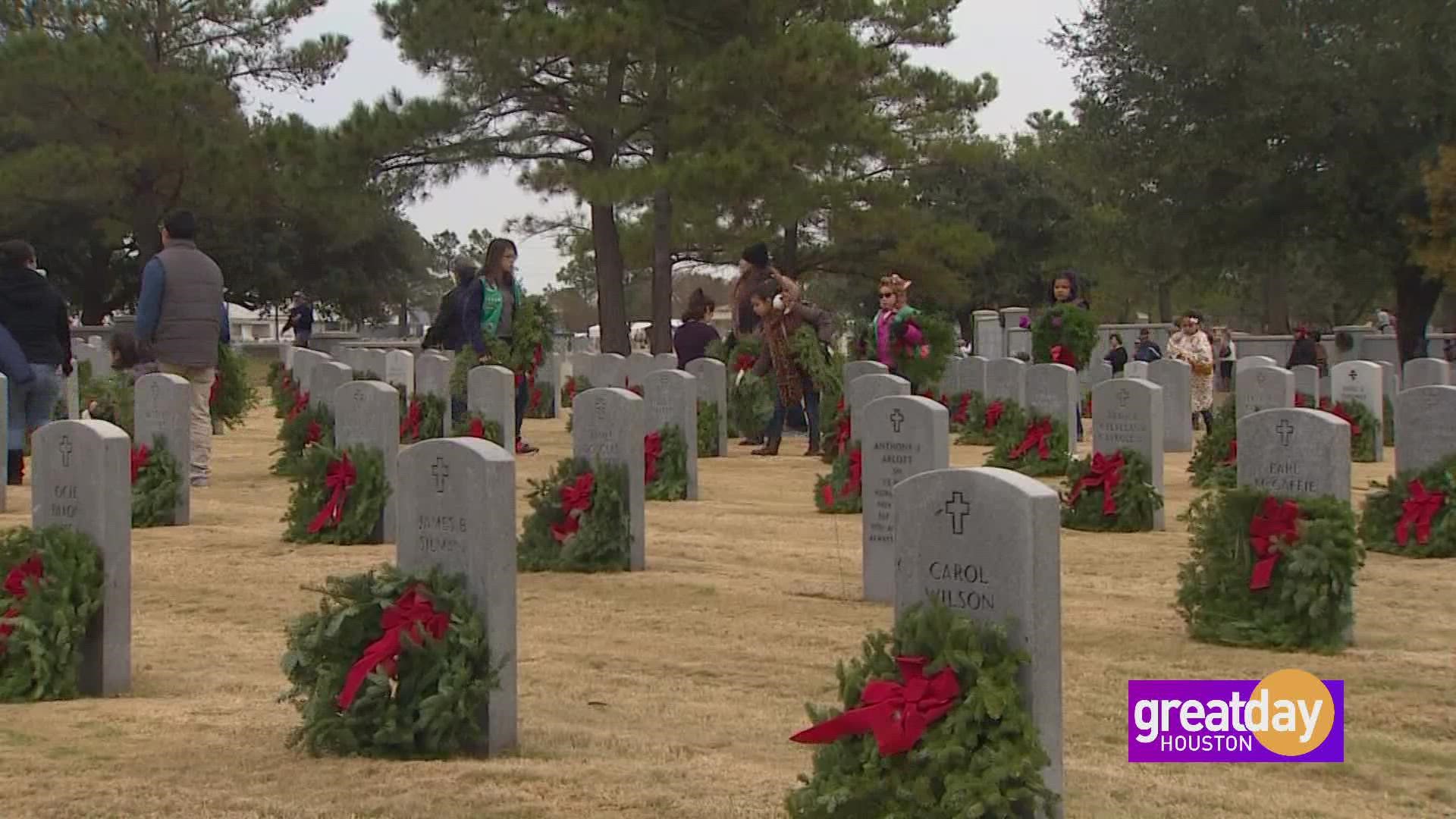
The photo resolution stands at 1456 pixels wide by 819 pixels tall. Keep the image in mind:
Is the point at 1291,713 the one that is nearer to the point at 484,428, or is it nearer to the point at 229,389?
the point at 484,428

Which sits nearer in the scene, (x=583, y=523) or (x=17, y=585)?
(x=17, y=585)

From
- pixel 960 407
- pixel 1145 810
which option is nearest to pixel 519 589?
pixel 1145 810

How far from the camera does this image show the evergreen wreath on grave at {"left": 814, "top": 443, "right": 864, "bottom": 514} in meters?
12.9

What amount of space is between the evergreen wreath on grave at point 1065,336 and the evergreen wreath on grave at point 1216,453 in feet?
5.85

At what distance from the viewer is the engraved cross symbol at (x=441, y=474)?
6.23 metres

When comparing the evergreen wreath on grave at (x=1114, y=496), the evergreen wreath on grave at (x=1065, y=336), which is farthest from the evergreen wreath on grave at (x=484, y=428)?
the evergreen wreath on grave at (x=1065, y=336)

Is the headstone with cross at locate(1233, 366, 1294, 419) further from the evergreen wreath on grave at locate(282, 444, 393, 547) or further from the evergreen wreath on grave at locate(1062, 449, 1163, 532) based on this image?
the evergreen wreath on grave at locate(282, 444, 393, 547)

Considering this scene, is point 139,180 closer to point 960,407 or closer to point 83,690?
point 960,407

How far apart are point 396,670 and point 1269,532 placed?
426 cm

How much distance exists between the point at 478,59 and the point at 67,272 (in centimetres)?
2491

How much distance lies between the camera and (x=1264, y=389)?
51.3 feet

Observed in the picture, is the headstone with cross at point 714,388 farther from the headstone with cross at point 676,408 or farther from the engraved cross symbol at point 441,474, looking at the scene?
the engraved cross symbol at point 441,474

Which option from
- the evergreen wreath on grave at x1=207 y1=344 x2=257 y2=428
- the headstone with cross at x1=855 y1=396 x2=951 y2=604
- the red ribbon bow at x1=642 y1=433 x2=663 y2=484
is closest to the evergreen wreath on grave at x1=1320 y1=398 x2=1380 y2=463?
the red ribbon bow at x1=642 y1=433 x2=663 y2=484

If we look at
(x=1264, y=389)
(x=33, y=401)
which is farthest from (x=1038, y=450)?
(x=33, y=401)
